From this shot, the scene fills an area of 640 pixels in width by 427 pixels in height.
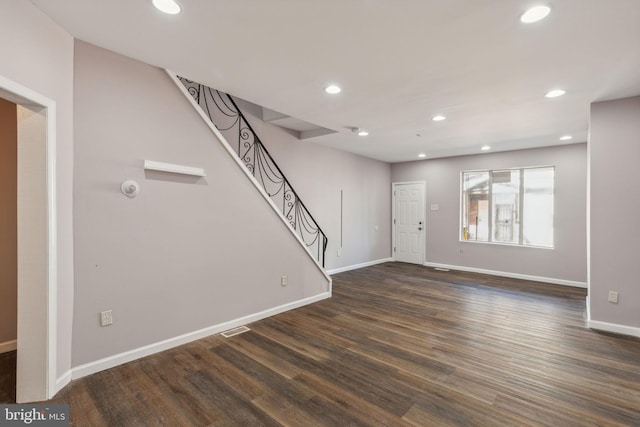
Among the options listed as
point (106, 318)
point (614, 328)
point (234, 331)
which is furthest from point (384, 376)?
point (614, 328)

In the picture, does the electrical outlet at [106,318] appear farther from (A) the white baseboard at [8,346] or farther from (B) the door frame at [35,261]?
(A) the white baseboard at [8,346]

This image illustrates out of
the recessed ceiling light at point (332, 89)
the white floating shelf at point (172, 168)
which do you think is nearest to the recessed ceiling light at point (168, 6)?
the white floating shelf at point (172, 168)

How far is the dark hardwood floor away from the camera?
6.57 ft

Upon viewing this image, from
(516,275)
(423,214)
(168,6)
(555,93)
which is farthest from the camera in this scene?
(423,214)

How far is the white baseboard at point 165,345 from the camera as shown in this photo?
2434 mm

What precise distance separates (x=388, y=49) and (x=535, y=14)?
0.99 metres

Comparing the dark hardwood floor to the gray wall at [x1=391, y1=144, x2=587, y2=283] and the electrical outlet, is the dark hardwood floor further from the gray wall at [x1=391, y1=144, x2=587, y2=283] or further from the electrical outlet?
the gray wall at [x1=391, y1=144, x2=587, y2=283]

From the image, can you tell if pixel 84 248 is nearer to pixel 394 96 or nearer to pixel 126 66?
pixel 126 66

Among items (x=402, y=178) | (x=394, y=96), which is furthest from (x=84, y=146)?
(x=402, y=178)

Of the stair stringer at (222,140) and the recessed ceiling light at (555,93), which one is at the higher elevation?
the recessed ceiling light at (555,93)

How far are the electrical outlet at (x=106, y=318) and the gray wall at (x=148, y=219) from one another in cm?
4

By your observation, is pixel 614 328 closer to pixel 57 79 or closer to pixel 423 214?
pixel 423 214

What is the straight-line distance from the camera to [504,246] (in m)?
6.23

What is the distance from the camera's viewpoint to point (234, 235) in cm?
346
